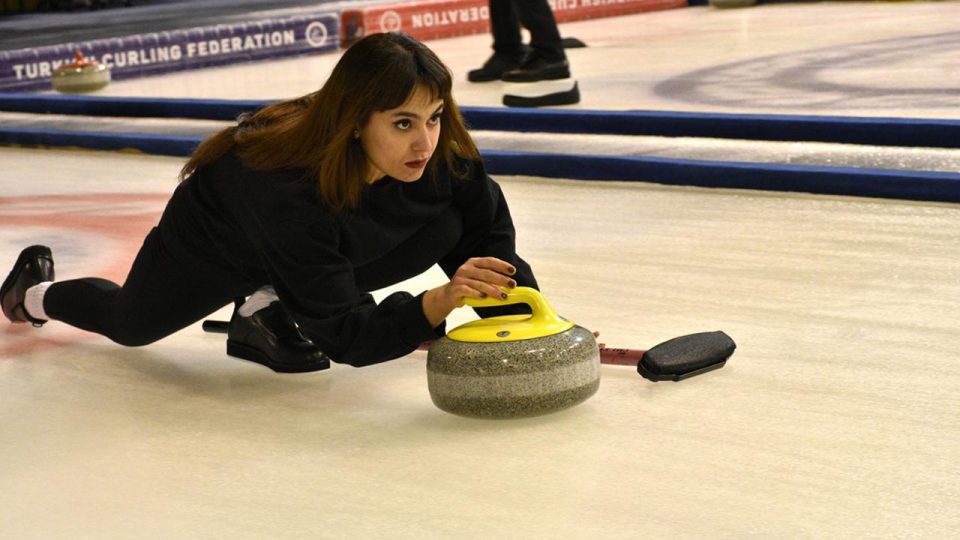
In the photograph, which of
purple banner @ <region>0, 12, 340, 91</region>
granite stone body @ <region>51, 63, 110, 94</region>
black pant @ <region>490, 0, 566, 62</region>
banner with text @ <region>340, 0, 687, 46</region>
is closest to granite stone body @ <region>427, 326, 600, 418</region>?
black pant @ <region>490, 0, 566, 62</region>

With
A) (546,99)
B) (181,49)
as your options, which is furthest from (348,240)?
(181,49)

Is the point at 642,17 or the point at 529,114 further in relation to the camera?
the point at 642,17

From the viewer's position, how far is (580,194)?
369cm

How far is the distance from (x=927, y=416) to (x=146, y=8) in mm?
10494

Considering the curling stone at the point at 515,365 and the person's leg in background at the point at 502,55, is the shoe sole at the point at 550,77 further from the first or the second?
the curling stone at the point at 515,365

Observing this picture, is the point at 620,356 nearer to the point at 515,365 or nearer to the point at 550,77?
the point at 515,365

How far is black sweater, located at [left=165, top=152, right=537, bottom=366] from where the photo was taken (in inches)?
72.8

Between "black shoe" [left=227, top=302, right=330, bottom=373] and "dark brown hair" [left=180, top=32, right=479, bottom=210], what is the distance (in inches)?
12.4

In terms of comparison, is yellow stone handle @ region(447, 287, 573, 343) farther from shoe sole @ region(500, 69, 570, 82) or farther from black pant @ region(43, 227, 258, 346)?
shoe sole @ region(500, 69, 570, 82)

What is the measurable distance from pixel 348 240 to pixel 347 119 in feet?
0.65

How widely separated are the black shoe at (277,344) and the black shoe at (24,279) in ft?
1.68

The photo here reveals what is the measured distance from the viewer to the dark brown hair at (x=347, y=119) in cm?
180

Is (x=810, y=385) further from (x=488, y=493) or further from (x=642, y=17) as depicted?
(x=642, y=17)

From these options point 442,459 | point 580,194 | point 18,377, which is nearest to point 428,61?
point 442,459
